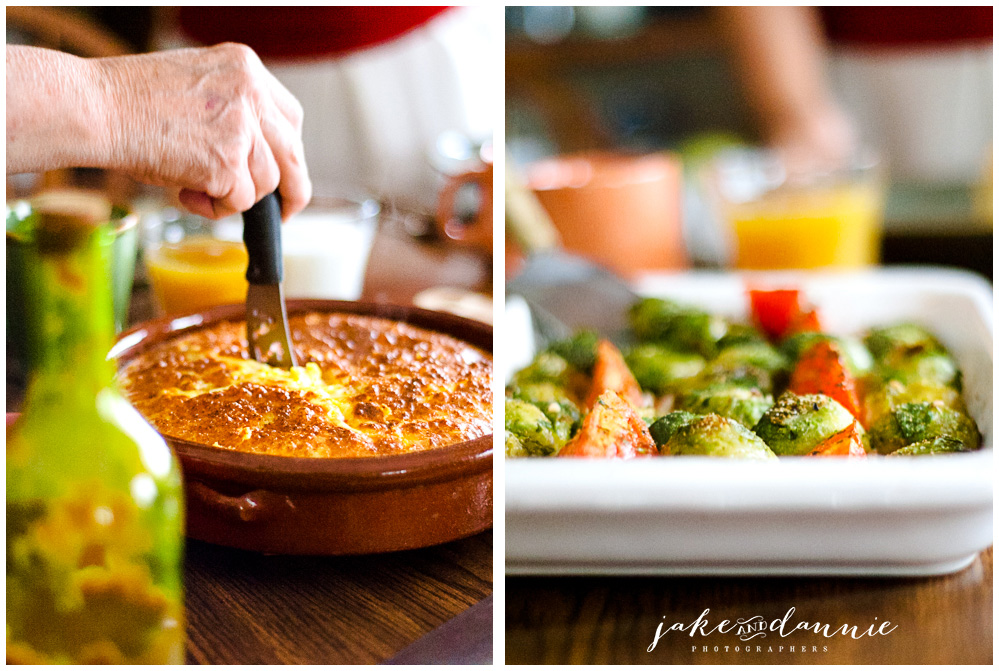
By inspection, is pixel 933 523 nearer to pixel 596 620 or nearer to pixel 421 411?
pixel 596 620

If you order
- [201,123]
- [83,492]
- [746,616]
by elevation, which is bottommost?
[746,616]

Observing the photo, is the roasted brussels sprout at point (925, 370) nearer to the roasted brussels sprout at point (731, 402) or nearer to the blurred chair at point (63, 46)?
the roasted brussels sprout at point (731, 402)

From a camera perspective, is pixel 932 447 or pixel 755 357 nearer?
pixel 932 447

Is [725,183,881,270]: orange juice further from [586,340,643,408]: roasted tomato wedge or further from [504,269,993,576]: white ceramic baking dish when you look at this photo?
[504,269,993,576]: white ceramic baking dish

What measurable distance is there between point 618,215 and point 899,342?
84cm

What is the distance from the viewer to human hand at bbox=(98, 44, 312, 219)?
789 millimetres

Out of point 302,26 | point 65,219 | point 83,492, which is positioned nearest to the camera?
point 83,492

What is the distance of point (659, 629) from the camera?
0.80 metres

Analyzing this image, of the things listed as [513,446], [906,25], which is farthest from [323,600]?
[906,25]

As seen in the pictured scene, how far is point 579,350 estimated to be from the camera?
123 cm

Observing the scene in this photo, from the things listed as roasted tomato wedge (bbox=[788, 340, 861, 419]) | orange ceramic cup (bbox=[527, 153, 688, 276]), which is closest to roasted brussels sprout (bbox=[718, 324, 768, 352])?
roasted tomato wedge (bbox=[788, 340, 861, 419])

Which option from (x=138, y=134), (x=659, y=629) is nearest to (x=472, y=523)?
(x=659, y=629)

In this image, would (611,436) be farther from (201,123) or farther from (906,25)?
(906,25)

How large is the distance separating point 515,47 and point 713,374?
3.69m
